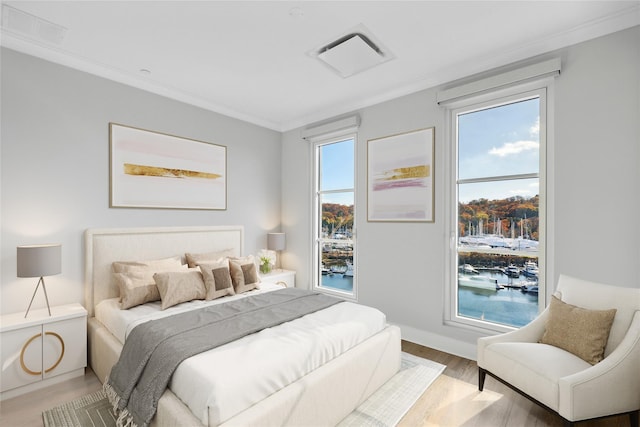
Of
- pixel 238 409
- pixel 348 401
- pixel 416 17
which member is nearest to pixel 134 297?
pixel 238 409

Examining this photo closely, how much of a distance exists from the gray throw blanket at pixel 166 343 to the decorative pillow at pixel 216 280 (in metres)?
0.28

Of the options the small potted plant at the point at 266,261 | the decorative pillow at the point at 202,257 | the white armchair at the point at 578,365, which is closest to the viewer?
the white armchair at the point at 578,365

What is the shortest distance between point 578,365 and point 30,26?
4379 millimetres

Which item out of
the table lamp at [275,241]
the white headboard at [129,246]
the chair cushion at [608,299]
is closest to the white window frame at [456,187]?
the chair cushion at [608,299]

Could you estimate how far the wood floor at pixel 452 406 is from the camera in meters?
1.97

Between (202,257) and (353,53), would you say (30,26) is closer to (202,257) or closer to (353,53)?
(202,257)

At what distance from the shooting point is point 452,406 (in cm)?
214

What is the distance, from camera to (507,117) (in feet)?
Answer: 9.12

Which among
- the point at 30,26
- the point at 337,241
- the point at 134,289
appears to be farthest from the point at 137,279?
the point at 337,241

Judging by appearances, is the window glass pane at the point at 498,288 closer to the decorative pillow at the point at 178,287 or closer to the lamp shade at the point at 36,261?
the decorative pillow at the point at 178,287

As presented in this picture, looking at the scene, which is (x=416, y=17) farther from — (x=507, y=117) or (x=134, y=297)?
(x=134, y=297)

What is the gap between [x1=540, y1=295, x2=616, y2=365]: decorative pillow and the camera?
1868 mm

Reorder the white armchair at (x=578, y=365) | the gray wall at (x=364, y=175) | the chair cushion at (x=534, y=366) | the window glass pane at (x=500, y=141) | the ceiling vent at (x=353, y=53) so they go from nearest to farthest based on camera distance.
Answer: the white armchair at (x=578, y=365), the chair cushion at (x=534, y=366), the gray wall at (x=364, y=175), the ceiling vent at (x=353, y=53), the window glass pane at (x=500, y=141)

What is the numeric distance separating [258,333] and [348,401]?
0.75 metres
